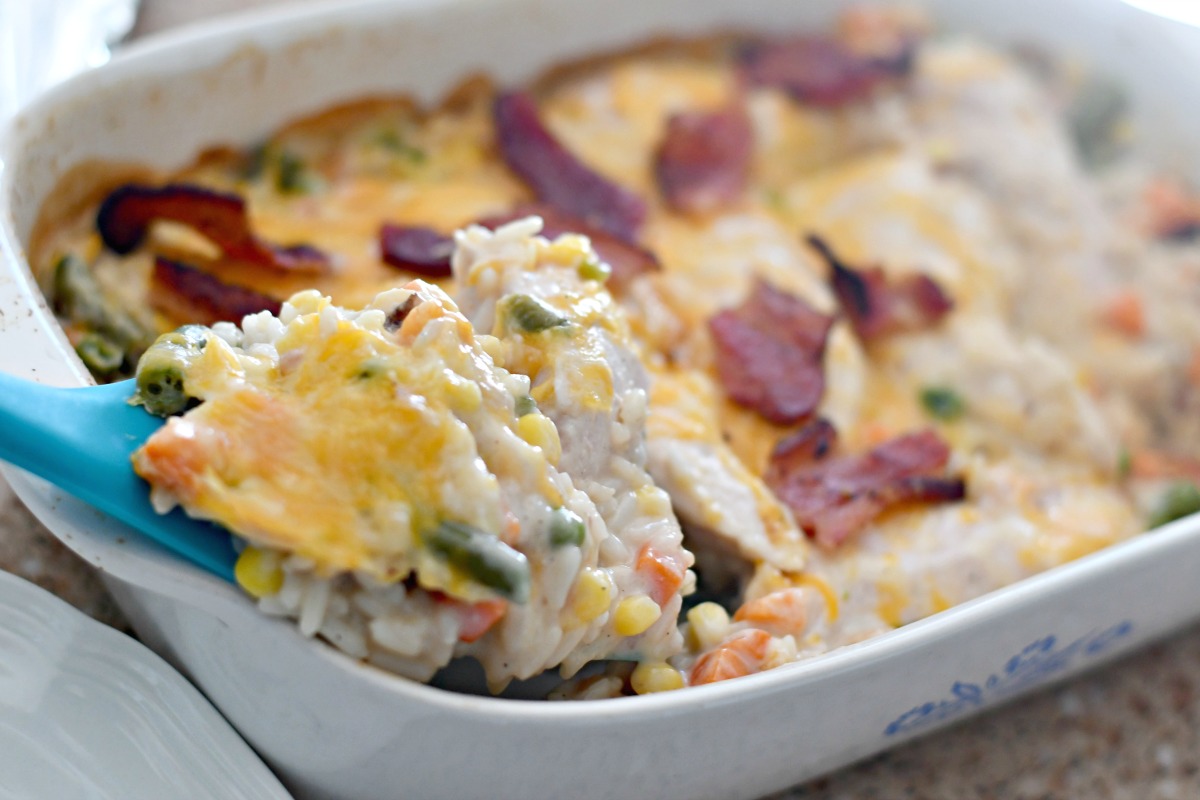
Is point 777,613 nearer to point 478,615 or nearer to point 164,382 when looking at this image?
point 478,615

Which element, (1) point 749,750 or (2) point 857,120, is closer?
(1) point 749,750

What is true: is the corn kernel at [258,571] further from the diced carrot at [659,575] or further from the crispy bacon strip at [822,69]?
the crispy bacon strip at [822,69]

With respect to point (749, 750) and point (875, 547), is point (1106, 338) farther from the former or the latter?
Result: point (749, 750)

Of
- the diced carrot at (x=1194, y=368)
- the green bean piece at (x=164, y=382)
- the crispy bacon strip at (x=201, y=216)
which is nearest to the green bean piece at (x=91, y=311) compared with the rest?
the crispy bacon strip at (x=201, y=216)

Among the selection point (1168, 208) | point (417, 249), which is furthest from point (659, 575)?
point (1168, 208)

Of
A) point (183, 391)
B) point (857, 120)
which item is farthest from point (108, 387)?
point (857, 120)
